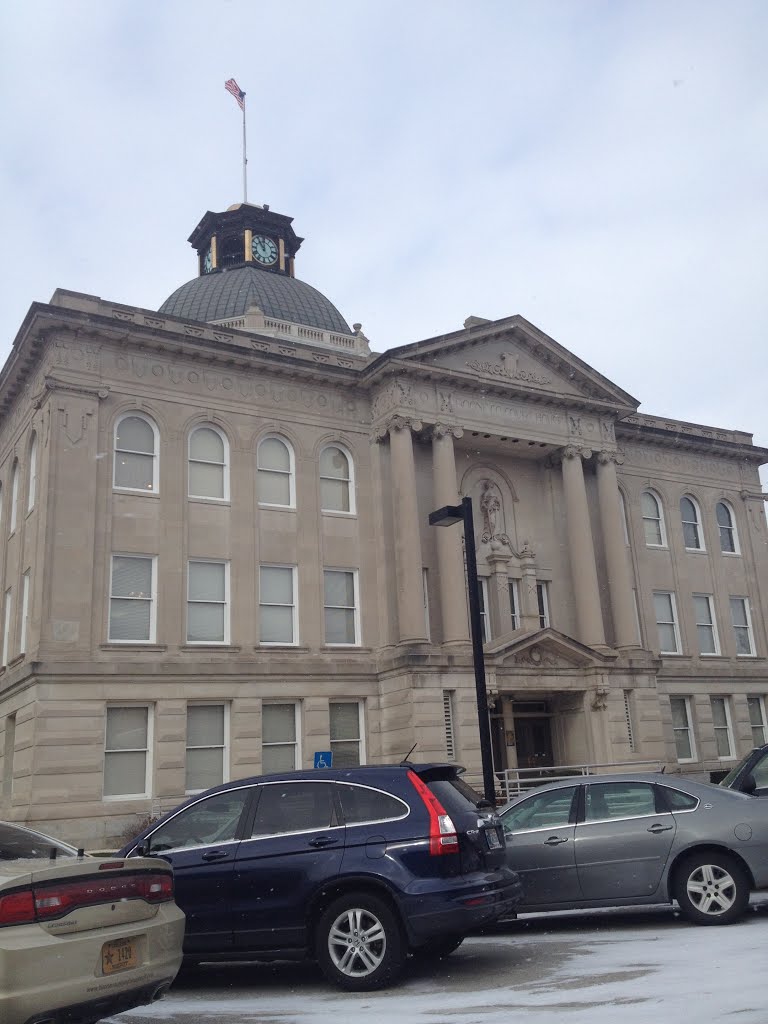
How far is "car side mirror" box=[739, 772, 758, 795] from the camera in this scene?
1243 cm

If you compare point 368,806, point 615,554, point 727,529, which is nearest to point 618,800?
point 368,806

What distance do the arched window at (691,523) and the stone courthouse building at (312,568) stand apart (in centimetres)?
120

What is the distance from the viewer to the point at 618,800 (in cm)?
1083

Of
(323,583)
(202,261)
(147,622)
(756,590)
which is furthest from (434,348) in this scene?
(202,261)

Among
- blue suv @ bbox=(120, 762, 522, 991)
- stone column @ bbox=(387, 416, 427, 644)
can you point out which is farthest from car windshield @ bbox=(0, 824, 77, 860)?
stone column @ bbox=(387, 416, 427, 644)

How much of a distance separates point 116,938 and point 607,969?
415 cm

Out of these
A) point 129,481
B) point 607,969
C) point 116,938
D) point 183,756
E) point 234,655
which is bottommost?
point 607,969

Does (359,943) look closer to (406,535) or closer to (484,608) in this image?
(406,535)

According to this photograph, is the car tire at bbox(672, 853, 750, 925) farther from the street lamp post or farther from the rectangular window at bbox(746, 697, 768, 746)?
the rectangular window at bbox(746, 697, 768, 746)

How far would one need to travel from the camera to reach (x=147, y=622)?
23.3 m

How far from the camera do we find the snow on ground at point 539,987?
6562mm

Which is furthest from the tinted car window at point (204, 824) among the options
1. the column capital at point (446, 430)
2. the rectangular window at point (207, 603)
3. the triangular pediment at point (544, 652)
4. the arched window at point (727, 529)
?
the arched window at point (727, 529)

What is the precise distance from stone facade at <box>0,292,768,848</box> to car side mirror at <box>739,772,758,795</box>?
12.0 metres

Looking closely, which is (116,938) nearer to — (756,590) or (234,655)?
(234,655)
